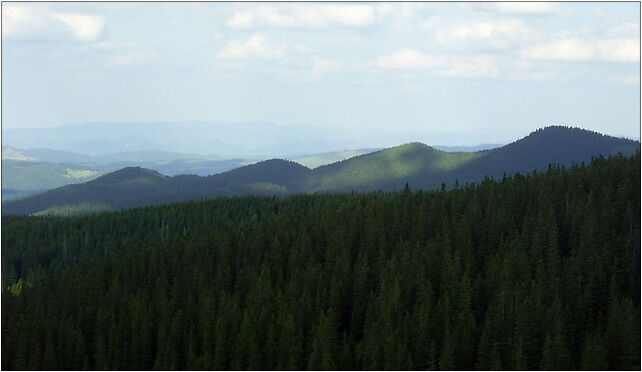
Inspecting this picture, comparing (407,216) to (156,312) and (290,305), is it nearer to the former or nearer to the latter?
(290,305)

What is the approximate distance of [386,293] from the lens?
109688 millimetres

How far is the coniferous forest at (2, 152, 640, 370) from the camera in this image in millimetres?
94938

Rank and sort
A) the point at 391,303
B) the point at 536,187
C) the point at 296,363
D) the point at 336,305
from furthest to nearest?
the point at 536,187 < the point at 336,305 < the point at 391,303 < the point at 296,363

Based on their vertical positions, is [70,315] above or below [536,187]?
below

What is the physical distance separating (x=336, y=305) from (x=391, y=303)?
1083cm

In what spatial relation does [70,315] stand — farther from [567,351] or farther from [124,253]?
[567,351]

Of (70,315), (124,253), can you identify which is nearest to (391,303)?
(70,315)

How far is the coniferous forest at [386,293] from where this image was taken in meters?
94.9

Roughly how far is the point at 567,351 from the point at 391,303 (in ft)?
78.6

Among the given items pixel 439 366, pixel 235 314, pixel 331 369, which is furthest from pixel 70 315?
pixel 439 366

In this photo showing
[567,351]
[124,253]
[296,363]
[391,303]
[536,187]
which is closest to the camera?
[567,351]

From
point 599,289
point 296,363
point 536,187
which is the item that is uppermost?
point 536,187

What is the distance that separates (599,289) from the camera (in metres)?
106

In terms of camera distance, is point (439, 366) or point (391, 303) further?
point (391, 303)
